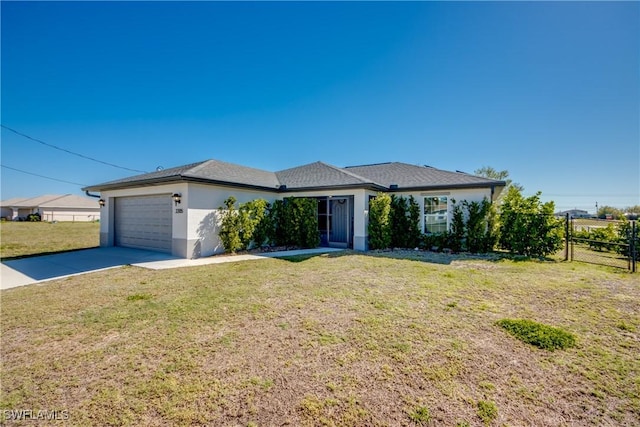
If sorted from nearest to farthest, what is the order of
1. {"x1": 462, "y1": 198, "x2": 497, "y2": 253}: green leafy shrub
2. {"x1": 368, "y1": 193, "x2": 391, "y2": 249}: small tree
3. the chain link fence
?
the chain link fence < {"x1": 462, "y1": 198, "x2": 497, "y2": 253}: green leafy shrub < {"x1": 368, "y1": 193, "x2": 391, "y2": 249}: small tree

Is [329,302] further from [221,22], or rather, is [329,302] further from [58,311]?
[221,22]

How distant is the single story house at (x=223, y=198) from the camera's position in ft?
33.2

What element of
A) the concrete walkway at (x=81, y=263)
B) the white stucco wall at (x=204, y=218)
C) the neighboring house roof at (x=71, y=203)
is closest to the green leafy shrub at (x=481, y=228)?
the concrete walkway at (x=81, y=263)

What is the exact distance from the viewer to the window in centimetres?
1213

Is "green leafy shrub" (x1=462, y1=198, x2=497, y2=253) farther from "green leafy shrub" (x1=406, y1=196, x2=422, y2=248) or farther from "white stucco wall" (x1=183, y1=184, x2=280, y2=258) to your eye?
"white stucco wall" (x1=183, y1=184, x2=280, y2=258)

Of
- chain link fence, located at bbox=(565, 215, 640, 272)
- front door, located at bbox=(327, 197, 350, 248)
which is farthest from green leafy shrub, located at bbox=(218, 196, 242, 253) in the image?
chain link fence, located at bbox=(565, 215, 640, 272)

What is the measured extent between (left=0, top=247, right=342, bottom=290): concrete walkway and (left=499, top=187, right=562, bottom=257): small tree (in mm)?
9990

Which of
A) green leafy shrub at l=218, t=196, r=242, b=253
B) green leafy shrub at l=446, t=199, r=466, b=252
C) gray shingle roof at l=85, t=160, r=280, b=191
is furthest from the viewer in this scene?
green leafy shrub at l=446, t=199, r=466, b=252

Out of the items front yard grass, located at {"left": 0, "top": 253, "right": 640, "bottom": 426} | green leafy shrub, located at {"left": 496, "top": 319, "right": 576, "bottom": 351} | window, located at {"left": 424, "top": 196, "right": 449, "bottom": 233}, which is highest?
window, located at {"left": 424, "top": 196, "right": 449, "bottom": 233}

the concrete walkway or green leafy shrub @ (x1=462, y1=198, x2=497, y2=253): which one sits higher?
green leafy shrub @ (x1=462, y1=198, x2=497, y2=253)

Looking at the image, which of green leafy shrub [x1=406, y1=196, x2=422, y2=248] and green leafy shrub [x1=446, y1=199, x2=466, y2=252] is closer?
green leafy shrub [x1=446, y1=199, x2=466, y2=252]

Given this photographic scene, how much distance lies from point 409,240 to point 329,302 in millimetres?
8514

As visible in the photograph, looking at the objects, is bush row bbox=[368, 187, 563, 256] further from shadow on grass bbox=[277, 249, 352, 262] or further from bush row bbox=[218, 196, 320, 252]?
bush row bbox=[218, 196, 320, 252]

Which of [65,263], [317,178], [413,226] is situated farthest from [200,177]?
[413,226]
